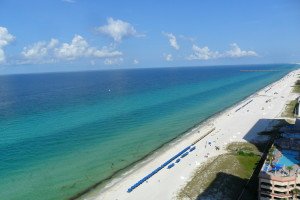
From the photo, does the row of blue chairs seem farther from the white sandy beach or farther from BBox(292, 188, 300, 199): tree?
BBox(292, 188, 300, 199): tree

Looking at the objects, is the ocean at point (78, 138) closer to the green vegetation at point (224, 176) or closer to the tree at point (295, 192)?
the green vegetation at point (224, 176)

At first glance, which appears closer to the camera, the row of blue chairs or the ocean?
the row of blue chairs

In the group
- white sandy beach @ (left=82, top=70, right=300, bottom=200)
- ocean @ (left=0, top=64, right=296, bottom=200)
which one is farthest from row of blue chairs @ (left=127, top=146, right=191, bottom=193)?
ocean @ (left=0, top=64, right=296, bottom=200)

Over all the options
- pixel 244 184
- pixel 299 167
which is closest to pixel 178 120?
pixel 244 184

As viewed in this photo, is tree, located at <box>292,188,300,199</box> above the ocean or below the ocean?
above

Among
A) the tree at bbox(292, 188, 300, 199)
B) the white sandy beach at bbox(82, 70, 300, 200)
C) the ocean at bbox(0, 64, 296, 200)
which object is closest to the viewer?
the tree at bbox(292, 188, 300, 199)

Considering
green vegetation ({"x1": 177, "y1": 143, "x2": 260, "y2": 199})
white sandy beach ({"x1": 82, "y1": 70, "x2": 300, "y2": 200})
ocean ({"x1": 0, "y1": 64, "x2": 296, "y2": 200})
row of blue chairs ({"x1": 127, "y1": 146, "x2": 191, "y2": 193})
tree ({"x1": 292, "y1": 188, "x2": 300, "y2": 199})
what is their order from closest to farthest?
tree ({"x1": 292, "y1": 188, "x2": 300, "y2": 199}) < green vegetation ({"x1": 177, "y1": 143, "x2": 260, "y2": 199}) < white sandy beach ({"x1": 82, "y1": 70, "x2": 300, "y2": 200}) < row of blue chairs ({"x1": 127, "y1": 146, "x2": 191, "y2": 193}) < ocean ({"x1": 0, "y1": 64, "x2": 296, "y2": 200})
